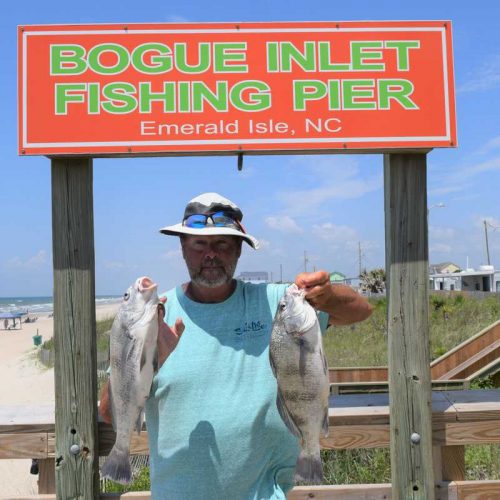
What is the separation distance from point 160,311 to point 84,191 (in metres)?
1.07

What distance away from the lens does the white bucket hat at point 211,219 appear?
8.77ft

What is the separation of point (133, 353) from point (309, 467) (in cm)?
91

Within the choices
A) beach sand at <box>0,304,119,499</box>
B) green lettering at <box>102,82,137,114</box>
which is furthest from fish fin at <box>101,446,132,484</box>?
green lettering at <box>102,82,137,114</box>

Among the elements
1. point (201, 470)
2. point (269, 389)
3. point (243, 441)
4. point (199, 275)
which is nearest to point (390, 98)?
point (199, 275)

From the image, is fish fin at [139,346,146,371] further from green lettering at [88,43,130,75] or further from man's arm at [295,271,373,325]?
green lettering at [88,43,130,75]

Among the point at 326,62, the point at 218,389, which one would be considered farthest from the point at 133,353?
the point at 326,62

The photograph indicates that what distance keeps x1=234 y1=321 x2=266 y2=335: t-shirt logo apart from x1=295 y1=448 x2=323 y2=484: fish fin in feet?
2.04

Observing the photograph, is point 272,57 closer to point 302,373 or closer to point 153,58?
point 153,58

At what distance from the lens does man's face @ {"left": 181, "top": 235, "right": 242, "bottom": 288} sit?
8.94ft

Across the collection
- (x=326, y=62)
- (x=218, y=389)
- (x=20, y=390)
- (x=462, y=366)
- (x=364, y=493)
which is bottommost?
(x=20, y=390)

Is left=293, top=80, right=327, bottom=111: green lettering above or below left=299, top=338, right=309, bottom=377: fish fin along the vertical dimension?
above

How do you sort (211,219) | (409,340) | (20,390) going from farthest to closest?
(20,390) < (409,340) < (211,219)

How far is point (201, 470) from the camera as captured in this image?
104 inches

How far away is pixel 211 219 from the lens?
2.73m
